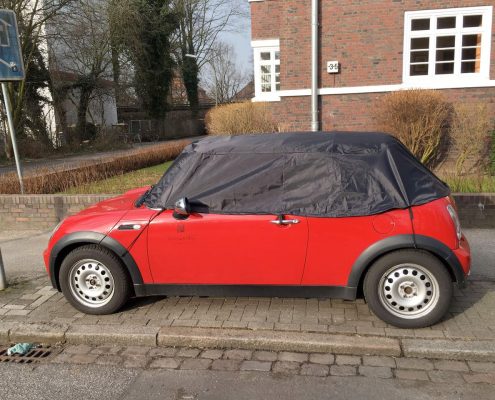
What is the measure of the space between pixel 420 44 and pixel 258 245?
10592mm

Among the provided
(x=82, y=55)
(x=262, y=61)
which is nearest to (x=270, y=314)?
(x=262, y=61)

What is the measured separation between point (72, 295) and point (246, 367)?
1851 millimetres

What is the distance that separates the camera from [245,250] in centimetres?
386

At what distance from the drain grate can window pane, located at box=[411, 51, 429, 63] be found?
11.7 m

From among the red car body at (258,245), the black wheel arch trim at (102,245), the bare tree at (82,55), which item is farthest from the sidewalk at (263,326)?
the bare tree at (82,55)

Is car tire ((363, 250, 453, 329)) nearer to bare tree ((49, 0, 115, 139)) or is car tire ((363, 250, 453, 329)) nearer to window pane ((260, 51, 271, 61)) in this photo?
window pane ((260, 51, 271, 61))

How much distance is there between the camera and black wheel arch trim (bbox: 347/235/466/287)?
364cm

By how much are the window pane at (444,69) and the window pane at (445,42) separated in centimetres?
48

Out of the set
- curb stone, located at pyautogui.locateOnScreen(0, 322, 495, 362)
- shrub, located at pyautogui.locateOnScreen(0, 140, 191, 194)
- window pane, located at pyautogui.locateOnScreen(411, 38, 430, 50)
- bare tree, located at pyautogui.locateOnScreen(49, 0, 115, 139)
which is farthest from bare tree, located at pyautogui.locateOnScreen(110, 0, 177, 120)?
curb stone, located at pyautogui.locateOnScreen(0, 322, 495, 362)

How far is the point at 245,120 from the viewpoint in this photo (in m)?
12.8

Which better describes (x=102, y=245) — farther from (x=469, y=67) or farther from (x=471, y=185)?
(x=469, y=67)

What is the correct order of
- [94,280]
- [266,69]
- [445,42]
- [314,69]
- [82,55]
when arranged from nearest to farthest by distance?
→ [94,280] < [314,69] < [445,42] < [266,69] < [82,55]

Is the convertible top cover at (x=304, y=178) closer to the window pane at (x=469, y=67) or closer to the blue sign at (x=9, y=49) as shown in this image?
the blue sign at (x=9, y=49)

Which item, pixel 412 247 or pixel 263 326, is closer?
pixel 412 247
